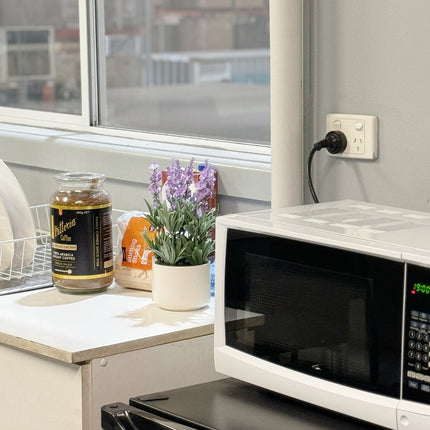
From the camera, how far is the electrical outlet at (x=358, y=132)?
1.84 m

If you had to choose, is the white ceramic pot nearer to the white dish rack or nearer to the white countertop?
the white countertop

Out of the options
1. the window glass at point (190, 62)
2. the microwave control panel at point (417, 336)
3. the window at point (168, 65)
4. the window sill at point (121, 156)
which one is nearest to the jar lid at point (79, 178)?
the window sill at point (121, 156)

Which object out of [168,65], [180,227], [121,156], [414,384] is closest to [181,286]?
[180,227]

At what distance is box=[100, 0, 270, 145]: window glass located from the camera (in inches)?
711

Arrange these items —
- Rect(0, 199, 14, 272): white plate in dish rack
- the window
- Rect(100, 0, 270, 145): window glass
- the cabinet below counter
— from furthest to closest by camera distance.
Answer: Rect(100, 0, 270, 145): window glass → the window → Rect(0, 199, 14, 272): white plate in dish rack → the cabinet below counter

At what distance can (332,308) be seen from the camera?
140cm

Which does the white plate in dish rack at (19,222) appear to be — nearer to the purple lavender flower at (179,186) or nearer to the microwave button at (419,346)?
the purple lavender flower at (179,186)

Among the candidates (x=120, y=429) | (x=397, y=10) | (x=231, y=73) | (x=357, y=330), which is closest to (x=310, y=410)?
(x=357, y=330)

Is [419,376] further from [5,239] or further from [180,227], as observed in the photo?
[5,239]

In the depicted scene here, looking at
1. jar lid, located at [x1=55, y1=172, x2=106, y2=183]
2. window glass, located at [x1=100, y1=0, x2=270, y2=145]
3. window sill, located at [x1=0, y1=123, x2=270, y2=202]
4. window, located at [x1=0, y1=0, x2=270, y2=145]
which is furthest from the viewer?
window glass, located at [x1=100, y1=0, x2=270, y2=145]

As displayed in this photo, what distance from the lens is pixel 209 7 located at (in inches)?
965

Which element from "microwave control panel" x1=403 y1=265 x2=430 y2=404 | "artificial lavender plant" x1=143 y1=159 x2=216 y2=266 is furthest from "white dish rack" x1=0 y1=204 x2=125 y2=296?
"microwave control panel" x1=403 y1=265 x2=430 y2=404

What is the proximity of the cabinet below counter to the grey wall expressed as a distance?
39 cm

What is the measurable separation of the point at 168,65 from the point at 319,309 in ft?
74.2
